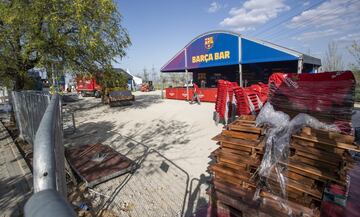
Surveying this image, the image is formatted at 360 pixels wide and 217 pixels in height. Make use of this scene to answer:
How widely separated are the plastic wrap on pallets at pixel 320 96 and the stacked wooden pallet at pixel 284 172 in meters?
0.75

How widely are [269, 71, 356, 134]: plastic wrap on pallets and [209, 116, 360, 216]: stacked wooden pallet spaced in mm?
750

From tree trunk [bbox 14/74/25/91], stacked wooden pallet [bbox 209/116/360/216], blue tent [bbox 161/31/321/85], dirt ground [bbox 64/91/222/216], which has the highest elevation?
blue tent [bbox 161/31/321/85]

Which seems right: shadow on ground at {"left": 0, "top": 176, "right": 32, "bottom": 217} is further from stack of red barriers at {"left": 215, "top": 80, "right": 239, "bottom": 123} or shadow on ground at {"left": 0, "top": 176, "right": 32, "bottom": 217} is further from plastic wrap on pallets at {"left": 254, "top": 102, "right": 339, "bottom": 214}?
stack of red barriers at {"left": 215, "top": 80, "right": 239, "bottom": 123}

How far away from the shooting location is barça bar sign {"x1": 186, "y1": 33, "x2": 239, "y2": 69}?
1605cm

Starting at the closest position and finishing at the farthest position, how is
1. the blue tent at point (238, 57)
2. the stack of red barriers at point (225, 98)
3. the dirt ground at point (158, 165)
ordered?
the dirt ground at point (158, 165) < the stack of red barriers at point (225, 98) < the blue tent at point (238, 57)

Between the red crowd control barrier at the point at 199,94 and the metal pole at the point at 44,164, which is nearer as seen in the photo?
the metal pole at the point at 44,164

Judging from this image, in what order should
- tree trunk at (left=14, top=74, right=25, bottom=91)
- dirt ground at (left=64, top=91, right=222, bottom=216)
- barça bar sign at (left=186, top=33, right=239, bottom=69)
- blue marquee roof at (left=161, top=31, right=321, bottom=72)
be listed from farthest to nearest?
barça bar sign at (left=186, top=33, right=239, bottom=69) < blue marquee roof at (left=161, top=31, right=321, bottom=72) < tree trunk at (left=14, top=74, right=25, bottom=91) < dirt ground at (left=64, top=91, right=222, bottom=216)

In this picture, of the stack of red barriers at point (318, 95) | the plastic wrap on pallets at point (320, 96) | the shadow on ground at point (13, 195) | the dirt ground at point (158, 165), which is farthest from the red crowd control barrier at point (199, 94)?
the shadow on ground at point (13, 195)

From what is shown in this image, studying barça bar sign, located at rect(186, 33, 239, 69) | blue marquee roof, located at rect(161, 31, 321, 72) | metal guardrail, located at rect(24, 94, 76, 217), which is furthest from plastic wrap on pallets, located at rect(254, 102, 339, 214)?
barça bar sign, located at rect(186, 33, 239, 69)

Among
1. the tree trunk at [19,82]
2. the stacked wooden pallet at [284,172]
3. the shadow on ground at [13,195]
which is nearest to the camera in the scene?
the stacked wooden pallet at [284,172]

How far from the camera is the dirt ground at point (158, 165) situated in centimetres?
404

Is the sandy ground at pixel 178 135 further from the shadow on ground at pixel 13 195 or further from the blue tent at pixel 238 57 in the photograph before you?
the blue tent at pixel 238 57

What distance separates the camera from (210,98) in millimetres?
18125

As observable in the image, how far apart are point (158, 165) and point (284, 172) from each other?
3.42m
